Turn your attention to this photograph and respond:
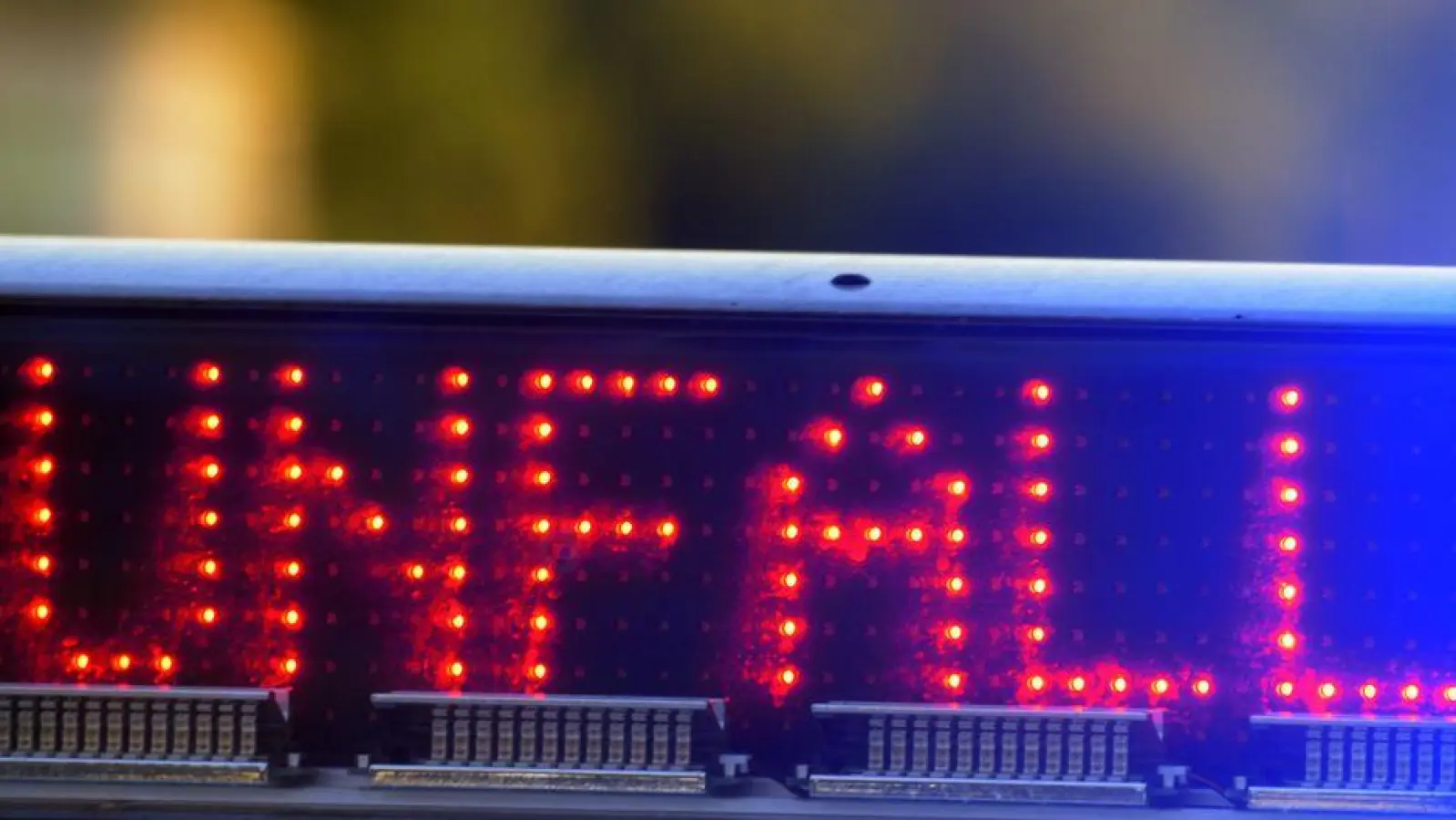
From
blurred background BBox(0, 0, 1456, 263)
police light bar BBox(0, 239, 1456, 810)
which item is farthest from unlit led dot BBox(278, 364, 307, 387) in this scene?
blurred background BBox(0, 0, 1456, 263)

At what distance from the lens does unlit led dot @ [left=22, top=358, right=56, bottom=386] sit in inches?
40.3

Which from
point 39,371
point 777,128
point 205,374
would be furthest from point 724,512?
point 39,371

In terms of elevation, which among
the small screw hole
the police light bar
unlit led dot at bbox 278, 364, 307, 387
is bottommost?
the police light bar

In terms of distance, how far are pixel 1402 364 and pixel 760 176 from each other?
2.00 ft

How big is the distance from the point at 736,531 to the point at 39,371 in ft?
2.19

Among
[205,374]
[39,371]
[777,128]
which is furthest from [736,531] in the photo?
[39,371]

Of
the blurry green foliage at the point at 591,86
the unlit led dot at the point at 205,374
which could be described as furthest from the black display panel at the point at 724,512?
→ the blurry green foliage at the point at 591,86

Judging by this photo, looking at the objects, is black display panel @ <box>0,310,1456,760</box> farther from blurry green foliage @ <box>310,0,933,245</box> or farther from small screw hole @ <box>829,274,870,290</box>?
blurry green foliage @ <box>310,0,933,245</box>

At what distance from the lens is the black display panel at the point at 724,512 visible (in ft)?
3.29

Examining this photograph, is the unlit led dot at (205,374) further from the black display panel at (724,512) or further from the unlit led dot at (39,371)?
the unlit led dot at (39,371)

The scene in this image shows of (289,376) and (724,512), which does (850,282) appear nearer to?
(724,512)

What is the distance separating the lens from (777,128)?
1012 millimetres

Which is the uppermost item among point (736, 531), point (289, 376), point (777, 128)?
point (777, 128)

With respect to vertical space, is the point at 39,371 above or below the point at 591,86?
below
